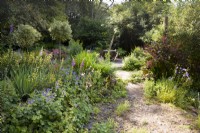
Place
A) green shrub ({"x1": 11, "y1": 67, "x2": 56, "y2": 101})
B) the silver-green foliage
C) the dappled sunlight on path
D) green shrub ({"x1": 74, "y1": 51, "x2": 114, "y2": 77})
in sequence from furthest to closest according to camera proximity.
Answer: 1. the silver-green foliage
2. green shrub ({"x1": 74, "y1": 51, "x2": 114, "y2": 77})
3. the dappled sunlight on path
4. green shrub ({"x1": 11, "y1": 67, "x2": 56, "y2": 101})

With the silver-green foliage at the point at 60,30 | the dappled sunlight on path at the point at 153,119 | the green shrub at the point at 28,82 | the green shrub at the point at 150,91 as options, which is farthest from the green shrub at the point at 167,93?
the silver-green foliage at the point at 60,30

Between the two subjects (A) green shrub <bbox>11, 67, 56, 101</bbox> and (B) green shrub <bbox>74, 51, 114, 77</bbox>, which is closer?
(A) green shrub <bbox>11, 67, 56, 101</bbox>

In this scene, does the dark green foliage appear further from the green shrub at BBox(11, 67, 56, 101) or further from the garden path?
the green shrub at BBox(11, 67, 56, 101)

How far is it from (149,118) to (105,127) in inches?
54.8

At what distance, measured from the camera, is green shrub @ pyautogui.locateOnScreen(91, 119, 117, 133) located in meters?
3.58

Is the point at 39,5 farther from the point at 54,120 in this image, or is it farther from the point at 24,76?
the point at 54,120

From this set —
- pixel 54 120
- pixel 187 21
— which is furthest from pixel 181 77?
pixel 54 120

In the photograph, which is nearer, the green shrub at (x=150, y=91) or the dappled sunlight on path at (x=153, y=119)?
the dappled sunlight on path at (x=153, y=119)

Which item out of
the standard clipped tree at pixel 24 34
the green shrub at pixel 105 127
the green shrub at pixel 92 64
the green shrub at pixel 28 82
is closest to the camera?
the green shrub at pixel 105 127

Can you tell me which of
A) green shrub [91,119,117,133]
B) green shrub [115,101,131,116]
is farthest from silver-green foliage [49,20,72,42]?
green shrub [91,119,117,133]

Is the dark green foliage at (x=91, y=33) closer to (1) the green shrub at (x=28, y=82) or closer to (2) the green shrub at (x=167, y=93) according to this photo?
(2) the green shrub at (x=167, y=93)

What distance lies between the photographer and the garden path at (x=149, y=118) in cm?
416

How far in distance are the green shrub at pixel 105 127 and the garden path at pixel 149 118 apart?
12 centimetres

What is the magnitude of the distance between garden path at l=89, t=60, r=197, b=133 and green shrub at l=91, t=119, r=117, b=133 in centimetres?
12
